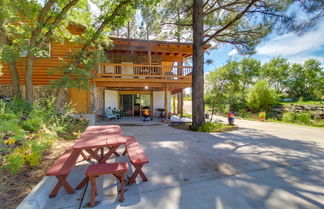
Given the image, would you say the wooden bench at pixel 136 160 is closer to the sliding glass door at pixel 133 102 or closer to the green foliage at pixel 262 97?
the sliding glass door at pixel 133 102

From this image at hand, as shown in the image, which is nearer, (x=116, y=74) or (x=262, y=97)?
(x=116, y=74)

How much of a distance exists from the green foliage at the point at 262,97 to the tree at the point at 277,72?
948 centimetres

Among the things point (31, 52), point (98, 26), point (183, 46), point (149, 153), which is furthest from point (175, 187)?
point (183, 46)

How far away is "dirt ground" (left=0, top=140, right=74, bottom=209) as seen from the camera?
198 centimetres

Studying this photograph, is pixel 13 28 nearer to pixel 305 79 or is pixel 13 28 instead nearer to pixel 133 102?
pixel 133 102

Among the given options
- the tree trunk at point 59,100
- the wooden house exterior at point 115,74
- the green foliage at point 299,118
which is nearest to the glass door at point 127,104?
the wooden house exterior at point 115,74

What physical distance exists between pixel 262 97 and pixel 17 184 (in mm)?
20416

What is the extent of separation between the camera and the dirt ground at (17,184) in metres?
1.98

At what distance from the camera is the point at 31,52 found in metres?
6.13

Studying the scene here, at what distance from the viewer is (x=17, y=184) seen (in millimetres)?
2346

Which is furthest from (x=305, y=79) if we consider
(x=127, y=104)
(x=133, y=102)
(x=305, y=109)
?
(x=127, y=104)

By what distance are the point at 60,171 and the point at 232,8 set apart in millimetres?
9320

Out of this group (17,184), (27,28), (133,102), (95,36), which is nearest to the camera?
(17,184)

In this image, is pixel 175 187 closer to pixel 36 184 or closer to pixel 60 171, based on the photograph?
pixel 60 171
